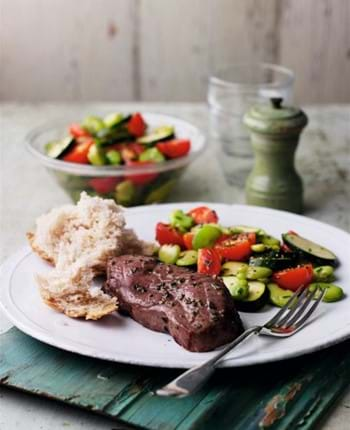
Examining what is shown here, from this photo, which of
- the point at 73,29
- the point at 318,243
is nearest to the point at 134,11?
the point at 73,29

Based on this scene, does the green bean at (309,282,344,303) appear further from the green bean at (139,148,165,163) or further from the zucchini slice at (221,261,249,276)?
the green bean at (139,148,165,163)

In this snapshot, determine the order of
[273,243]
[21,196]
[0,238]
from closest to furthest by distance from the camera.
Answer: [273,243] < [0,238] < [21,196]

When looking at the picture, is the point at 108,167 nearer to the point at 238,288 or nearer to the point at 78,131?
the point at 78,131

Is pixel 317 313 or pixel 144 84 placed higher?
pixel 317 313

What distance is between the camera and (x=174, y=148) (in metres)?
3.30

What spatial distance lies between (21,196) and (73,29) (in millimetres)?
2457

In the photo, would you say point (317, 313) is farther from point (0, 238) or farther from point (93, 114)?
point (93, 114)

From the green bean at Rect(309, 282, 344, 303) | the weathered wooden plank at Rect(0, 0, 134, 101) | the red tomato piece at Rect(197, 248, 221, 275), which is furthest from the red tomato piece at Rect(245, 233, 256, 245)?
the weathered wooden plank at Rect(0, 0, 134, 101)

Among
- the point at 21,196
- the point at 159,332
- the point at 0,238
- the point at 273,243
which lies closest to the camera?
the point at 159,332

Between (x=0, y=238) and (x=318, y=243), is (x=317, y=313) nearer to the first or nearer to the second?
(x=318, y=243)

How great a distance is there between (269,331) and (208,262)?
0.36 m

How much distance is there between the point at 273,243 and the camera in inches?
98.5

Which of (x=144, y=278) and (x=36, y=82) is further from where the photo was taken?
(x=36, y=82)

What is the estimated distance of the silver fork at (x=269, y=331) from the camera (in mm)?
1706
